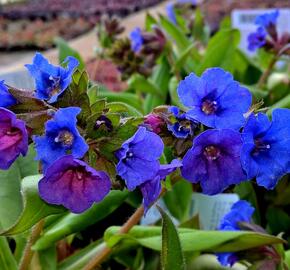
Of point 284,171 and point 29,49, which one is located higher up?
point 284,171

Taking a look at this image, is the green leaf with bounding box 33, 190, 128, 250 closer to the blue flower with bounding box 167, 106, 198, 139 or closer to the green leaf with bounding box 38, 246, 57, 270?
the green leaf with bounding box 38, 246, 57, 270

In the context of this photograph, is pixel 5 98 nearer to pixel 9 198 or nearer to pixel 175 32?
pixel 9 198

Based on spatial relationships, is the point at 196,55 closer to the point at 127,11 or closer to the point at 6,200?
the point at 6,200

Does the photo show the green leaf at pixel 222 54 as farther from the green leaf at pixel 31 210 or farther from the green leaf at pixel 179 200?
the green leaf at pixel 31 210

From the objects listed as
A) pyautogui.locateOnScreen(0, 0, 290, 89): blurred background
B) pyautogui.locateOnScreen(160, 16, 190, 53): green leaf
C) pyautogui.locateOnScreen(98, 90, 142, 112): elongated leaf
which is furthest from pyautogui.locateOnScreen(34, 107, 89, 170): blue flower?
pyautogui.locateOnScreen(0, 0, 290, 89): blurred background

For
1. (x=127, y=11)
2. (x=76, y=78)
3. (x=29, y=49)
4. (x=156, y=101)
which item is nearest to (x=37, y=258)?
(x=76, y=78)

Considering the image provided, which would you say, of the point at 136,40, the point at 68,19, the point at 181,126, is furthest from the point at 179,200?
the point at 68,19
